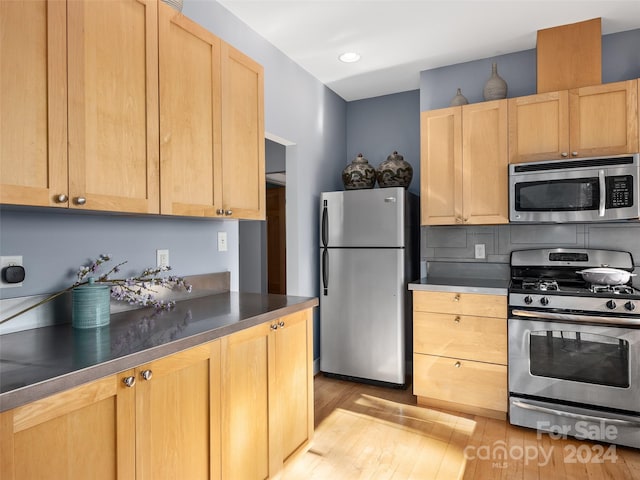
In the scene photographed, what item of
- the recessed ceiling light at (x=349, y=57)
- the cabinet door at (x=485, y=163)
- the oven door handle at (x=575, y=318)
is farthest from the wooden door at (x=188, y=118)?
the oven door handle at (x=575, y=318)

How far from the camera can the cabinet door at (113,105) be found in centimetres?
126

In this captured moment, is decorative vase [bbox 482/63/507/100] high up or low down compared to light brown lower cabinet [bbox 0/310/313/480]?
up

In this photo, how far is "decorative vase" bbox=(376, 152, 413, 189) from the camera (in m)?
3.31

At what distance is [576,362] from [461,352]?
2.19 feet

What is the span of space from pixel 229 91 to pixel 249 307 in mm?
1102

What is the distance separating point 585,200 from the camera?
2455 millimetres

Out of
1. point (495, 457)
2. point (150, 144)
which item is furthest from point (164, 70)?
point (495, 457)

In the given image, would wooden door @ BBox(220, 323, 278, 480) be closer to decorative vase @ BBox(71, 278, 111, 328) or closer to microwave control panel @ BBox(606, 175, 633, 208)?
decorative vase @ BBox(71, 278, 111, 328)

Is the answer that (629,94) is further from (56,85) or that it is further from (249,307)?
(56,85)

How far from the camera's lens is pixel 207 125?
1.81m

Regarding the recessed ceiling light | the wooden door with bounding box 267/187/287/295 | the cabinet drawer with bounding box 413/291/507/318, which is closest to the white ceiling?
the recessed ceiling light

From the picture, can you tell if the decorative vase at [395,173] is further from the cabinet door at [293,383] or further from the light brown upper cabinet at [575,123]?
the cabinet door at [293,383]

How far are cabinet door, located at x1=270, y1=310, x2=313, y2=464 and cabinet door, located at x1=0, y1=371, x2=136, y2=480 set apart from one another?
2.51ft

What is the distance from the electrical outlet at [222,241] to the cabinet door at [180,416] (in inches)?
39.3
